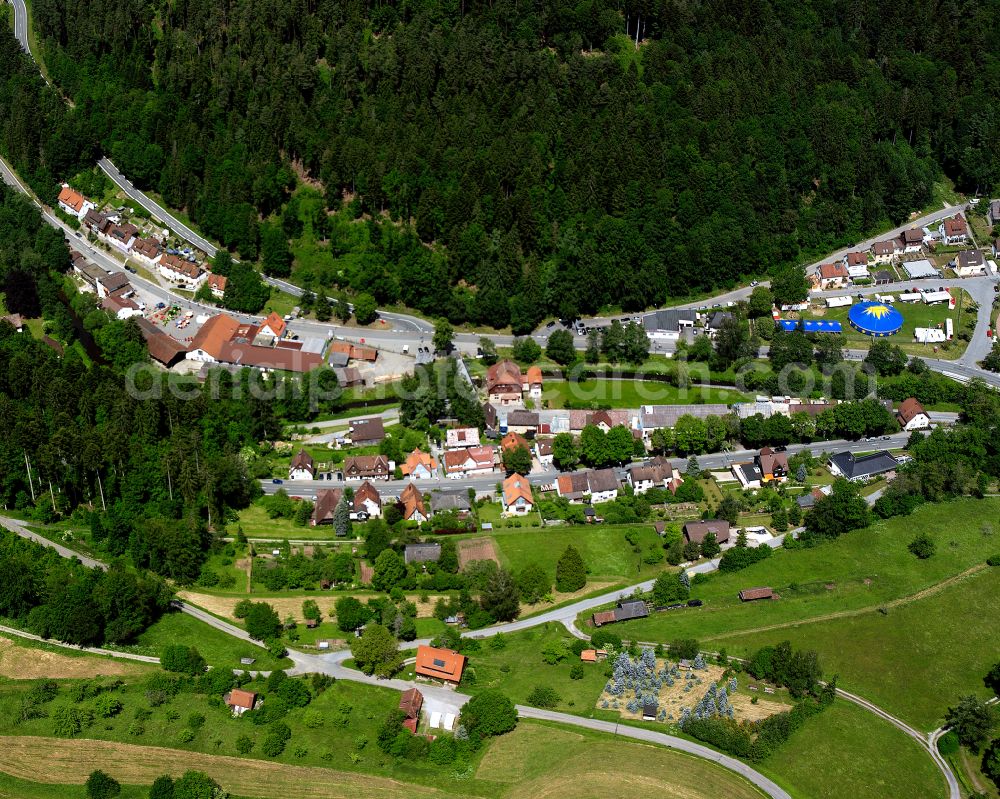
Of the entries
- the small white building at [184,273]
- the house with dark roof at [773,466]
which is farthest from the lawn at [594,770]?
the small white building at [184,273]

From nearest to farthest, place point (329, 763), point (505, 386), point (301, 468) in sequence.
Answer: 1. point (329, 763)
2. point (301, 468)
3. point (505, 386)

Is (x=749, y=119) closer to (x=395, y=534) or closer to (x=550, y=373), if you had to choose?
(x=550, y=373)

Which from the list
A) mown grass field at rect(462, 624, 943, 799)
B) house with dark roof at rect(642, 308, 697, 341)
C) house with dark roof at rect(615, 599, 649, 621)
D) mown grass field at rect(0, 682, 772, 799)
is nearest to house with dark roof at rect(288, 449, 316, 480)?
mown grass field at rect(462, 624, 943, 799)

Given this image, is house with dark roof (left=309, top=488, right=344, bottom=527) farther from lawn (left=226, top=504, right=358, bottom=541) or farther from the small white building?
the small white building

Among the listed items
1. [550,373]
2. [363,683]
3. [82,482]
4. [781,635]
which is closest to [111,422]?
[82,482]

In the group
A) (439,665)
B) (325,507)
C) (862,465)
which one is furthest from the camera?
(862,465)

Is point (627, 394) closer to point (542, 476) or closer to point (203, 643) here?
point (542, 476)

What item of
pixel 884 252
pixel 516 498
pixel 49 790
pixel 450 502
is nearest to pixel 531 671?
pixel 516 498
